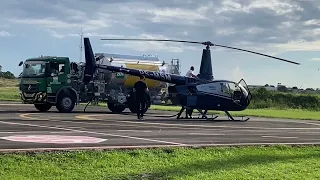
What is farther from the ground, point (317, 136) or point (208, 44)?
point (208, 44)

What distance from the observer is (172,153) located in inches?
496

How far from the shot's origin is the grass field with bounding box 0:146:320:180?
393 inches

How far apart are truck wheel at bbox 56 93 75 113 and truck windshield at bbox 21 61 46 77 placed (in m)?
1.57

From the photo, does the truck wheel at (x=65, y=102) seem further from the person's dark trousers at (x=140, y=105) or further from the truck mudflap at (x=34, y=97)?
the person's dark trousers at (x=140, y=105)

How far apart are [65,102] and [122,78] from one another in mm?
4923

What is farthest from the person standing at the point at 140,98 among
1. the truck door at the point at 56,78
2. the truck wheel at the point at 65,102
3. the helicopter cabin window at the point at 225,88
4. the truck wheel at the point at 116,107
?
the truck wheel at the point at 116,107

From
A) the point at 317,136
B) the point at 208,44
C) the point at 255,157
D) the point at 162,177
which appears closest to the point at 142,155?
the point at 162,177

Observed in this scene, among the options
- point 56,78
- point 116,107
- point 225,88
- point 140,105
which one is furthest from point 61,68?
point 225,88

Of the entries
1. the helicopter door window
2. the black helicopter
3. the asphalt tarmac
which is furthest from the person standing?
the helicopter door window

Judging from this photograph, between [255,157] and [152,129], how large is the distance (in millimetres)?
6278

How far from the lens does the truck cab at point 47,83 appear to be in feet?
94.3

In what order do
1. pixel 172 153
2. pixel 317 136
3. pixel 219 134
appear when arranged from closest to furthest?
pixel 172 153 → pixel 219 134 → pixel 317 136

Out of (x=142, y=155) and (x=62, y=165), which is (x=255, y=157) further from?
(x=62, y=165)

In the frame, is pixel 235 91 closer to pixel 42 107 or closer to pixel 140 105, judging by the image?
pixel 140 105
